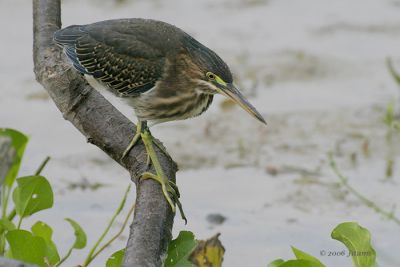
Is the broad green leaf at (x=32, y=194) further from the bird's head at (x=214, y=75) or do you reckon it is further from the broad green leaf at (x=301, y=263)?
the broad green leaf at (x=301, y=263)

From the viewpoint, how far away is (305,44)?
8.13 meters

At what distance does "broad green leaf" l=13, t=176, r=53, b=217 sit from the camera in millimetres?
3590

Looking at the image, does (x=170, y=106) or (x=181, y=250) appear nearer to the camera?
(x=181, y=250)

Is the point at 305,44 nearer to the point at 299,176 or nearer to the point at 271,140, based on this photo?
the point at 271,140

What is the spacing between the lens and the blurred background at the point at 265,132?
5.32 metres

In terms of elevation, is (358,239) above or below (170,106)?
below

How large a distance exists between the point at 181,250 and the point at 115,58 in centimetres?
169

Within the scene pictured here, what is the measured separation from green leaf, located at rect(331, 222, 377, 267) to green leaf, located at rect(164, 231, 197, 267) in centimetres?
50

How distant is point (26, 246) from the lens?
3338mm

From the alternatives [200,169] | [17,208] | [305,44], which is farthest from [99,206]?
[305,44]

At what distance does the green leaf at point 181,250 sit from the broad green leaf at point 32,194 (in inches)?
26.1

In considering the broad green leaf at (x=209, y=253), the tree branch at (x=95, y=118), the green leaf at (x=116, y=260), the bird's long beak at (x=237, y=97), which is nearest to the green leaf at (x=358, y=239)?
the broad green leaf at (x=209, y=253)

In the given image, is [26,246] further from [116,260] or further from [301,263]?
[301,263]

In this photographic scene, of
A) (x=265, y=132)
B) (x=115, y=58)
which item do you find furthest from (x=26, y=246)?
(x=265, y=132)
